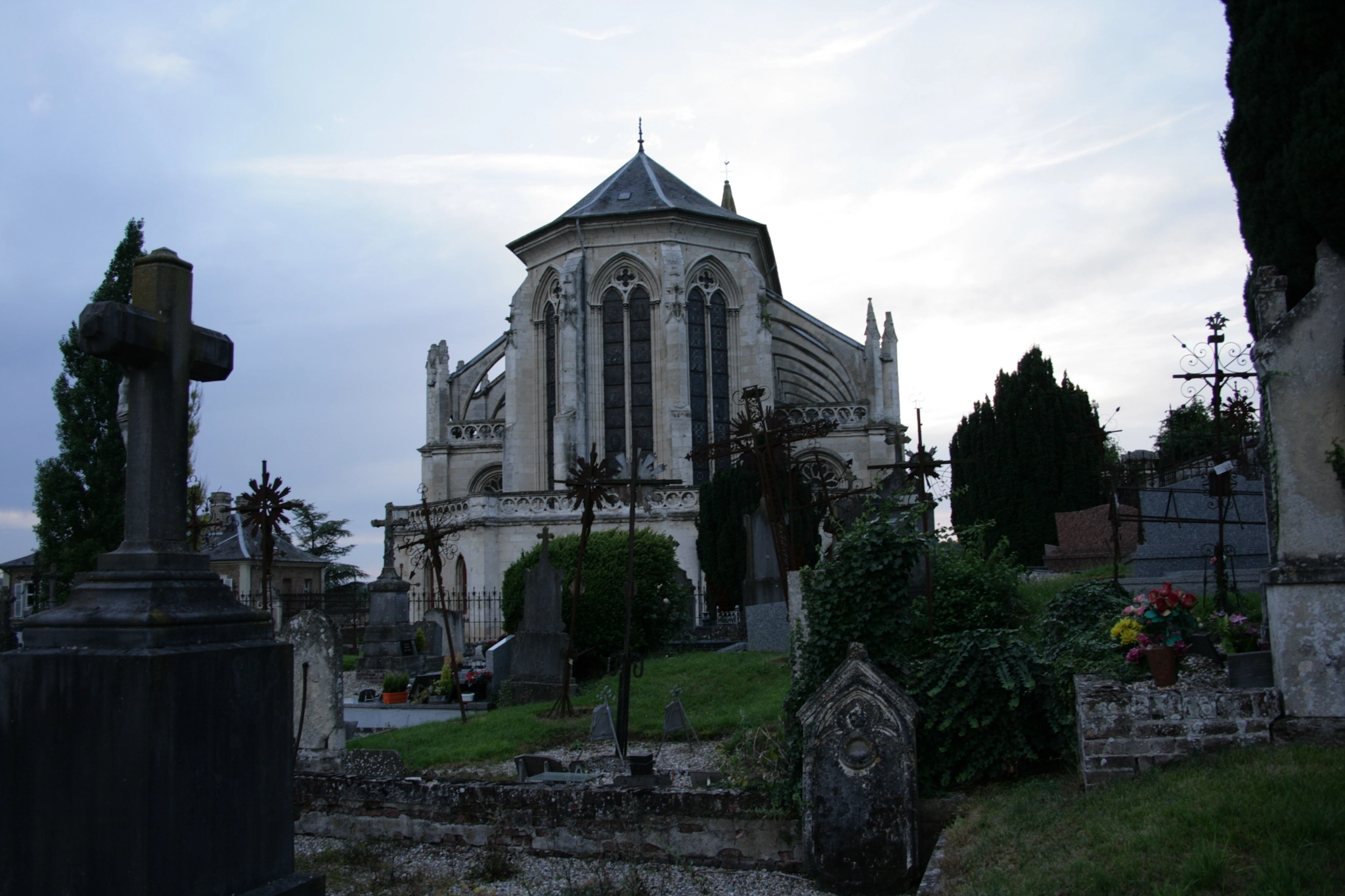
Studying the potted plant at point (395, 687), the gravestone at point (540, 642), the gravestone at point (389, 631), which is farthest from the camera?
the gravestone at point (389, 631)

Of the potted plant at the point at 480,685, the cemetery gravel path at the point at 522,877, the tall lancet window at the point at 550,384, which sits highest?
the tall lancet window at the point at 550,384

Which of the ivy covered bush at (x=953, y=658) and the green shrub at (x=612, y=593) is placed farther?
the green shrub at (x=612, y=593)

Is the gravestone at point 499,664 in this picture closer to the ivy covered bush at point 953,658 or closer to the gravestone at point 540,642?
the gravestone at point 540,642

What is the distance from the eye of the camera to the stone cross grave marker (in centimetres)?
1297

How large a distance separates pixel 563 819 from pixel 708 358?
23950mm

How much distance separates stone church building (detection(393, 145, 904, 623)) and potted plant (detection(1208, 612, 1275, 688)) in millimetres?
20728

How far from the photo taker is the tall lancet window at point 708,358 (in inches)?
1156

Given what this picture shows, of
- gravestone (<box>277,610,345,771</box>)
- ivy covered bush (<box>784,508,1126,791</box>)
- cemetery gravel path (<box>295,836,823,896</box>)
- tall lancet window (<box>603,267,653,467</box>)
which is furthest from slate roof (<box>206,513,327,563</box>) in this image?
ivy covered bush (<box>784,508,1126,791</box>)

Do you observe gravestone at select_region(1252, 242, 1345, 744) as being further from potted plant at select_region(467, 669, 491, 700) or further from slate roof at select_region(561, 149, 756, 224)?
slate roof at select_region(561, 149, 756, 224)

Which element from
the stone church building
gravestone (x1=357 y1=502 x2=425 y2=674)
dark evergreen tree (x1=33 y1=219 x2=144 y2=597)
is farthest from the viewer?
the stone church building

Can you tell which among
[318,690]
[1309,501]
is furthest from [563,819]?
[1309,501]

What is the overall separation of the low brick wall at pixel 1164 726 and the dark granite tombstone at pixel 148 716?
3800mm

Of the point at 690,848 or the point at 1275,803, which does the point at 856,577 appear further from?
the point at 1275,803

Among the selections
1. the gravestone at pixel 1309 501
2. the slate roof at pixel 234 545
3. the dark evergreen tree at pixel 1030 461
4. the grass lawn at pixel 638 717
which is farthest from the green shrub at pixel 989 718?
→ the slate roof at pixel 234 545
